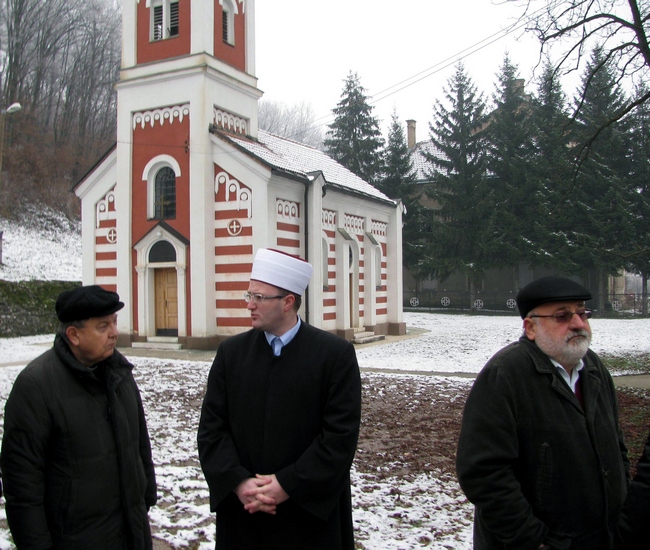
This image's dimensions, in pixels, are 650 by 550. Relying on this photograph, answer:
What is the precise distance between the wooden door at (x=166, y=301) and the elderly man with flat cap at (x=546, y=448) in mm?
17236

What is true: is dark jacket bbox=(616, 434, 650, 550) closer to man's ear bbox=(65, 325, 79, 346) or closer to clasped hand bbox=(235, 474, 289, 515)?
clasped hand bbox=(235, 474, 289, 515)

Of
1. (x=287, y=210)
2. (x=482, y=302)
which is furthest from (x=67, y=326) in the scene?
(x=482, y=302)

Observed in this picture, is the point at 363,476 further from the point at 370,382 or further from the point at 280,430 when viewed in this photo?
the point at 370,382

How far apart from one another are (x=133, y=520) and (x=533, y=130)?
40586 millimetres

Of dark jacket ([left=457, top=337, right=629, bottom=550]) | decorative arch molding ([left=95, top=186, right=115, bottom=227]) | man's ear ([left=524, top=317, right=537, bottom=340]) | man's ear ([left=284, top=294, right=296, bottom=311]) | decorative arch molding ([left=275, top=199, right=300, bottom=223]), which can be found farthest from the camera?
decorative arch molding ([left=95, top=186, right=115, bottom=227])

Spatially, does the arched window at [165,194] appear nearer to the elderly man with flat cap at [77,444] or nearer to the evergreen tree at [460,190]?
the elderly man with flat cap at [77,444]

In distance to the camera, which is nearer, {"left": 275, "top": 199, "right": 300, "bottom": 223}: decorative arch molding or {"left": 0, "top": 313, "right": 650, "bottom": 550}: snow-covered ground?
{"left": 0, "top": 313, "right": 650, "bottom": 550}: snow-covered ground

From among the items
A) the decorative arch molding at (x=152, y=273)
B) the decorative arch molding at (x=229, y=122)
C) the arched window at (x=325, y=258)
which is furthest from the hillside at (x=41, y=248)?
the arched window at (x=325, y=258)

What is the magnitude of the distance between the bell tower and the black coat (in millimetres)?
15341

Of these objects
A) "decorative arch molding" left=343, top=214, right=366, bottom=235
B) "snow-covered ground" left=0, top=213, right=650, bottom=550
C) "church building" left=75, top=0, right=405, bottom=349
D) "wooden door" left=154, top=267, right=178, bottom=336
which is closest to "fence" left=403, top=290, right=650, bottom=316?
"snow-covered ground" left=0, top=213, right=650, bottom=550

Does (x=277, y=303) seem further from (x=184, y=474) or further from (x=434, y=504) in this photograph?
(x=184, y=474)

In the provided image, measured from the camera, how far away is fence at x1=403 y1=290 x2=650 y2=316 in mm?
37941

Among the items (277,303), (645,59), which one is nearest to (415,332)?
(645,59)

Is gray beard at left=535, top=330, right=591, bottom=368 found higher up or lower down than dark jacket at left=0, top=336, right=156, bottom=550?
higher up
